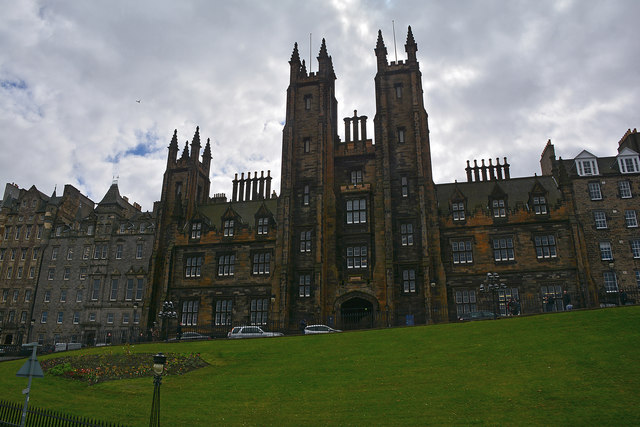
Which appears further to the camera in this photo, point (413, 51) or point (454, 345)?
point (413, 51)

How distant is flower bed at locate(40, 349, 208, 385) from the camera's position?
24.2 metres

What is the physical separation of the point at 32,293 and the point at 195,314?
76.8ft

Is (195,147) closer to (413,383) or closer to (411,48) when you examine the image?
(411,48)

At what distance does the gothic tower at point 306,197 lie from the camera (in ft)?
142

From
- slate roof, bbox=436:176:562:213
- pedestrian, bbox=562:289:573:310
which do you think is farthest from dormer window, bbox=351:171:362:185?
pedestrian, bbox=562:289:573:310

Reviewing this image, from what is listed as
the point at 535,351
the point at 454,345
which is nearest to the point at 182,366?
the point at 454,345

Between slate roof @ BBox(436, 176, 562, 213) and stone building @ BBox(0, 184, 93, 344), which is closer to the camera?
slate roof @ BBox(436, 176, 562, 213)

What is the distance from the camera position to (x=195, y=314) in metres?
47.8

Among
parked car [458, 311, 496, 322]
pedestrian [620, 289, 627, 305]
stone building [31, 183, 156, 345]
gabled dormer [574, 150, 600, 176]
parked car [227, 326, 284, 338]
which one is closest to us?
pedestrian [620, 289, 627, 305]

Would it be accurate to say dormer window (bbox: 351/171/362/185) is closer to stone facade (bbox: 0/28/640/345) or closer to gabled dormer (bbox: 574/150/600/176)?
stone facade (bbox: 0/28/640/345)

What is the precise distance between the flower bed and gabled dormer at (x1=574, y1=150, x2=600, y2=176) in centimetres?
3799

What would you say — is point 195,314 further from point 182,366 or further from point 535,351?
point 535,351

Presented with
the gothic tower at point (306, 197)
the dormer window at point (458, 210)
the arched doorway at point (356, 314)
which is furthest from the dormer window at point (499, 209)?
the gothic tower at point (306, 197)

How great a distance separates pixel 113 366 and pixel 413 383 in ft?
53.6
